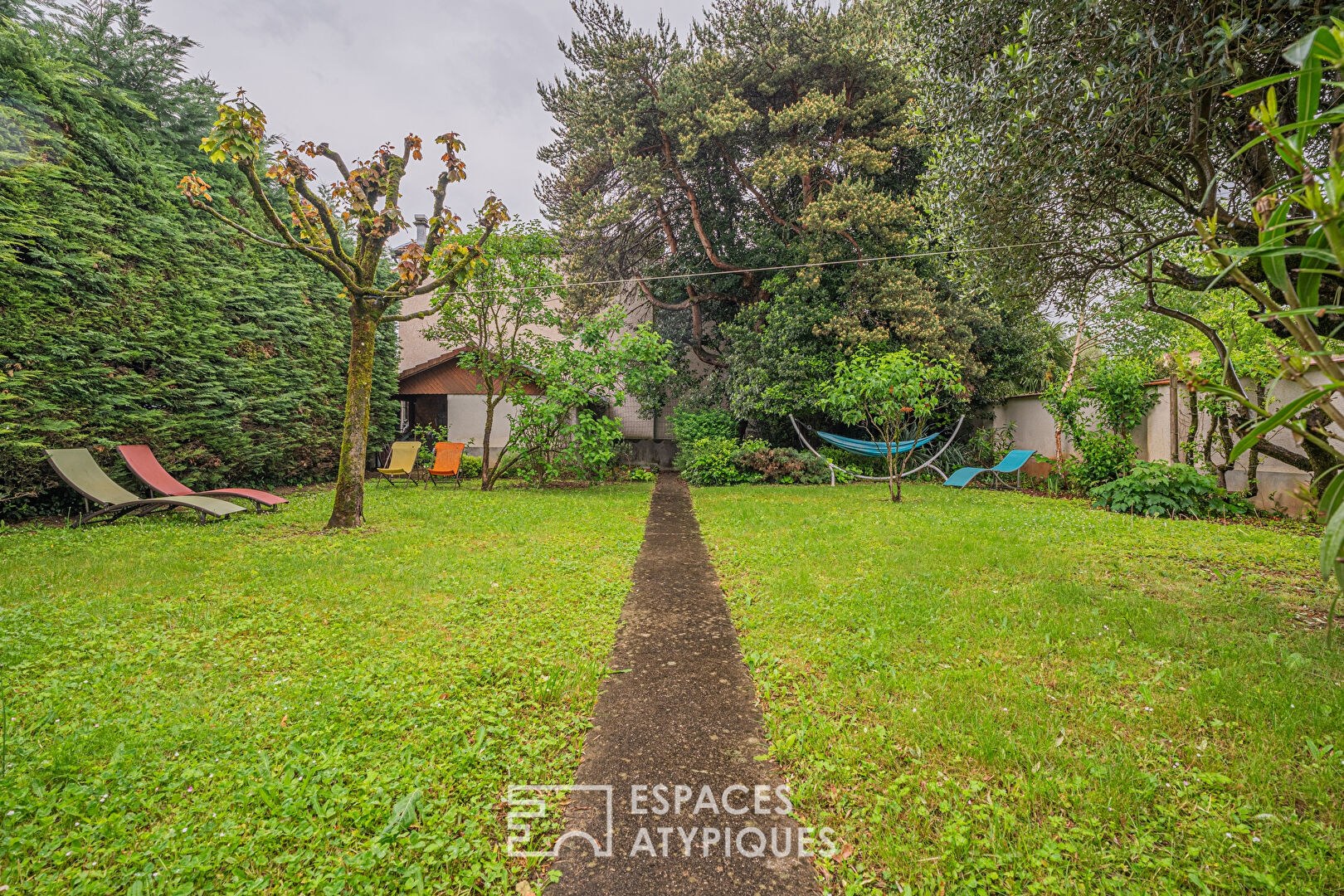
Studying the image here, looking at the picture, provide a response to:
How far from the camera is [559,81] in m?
12.9

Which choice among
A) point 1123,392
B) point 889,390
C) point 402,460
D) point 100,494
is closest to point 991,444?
point 1123,392

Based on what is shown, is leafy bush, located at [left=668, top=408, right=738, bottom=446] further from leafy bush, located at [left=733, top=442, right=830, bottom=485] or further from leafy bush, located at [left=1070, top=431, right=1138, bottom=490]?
leafy bush, located at [left=1070, top=431, right=1138, bottom=490]

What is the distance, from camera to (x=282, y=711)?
230 centimetres

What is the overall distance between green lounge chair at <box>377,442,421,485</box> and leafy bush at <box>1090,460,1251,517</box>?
11.0 meters

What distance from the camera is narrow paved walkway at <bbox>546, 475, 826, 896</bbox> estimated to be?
158cm

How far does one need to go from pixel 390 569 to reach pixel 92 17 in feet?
29.1

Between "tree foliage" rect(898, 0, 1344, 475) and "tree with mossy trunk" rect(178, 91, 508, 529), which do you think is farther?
"tree with mossy trunk" rect(178, 91, 508, 529)

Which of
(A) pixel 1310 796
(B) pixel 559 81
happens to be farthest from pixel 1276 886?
(B) pixel 559 81

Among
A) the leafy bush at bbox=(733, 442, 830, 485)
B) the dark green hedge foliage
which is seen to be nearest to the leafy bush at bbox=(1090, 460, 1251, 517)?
the leafy bush at bbox=(733, 442, 830, 485)

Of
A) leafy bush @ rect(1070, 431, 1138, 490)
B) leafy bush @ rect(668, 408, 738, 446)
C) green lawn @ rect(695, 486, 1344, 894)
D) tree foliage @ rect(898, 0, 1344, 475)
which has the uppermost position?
tree foliage @ rect(898, 0, 1344, 475)

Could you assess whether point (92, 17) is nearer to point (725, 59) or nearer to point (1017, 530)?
point (725, 59)

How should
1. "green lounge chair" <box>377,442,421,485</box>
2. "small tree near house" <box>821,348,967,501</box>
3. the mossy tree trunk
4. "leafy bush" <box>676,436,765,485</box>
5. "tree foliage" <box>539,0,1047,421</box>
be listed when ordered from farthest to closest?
1. "leafy bush" <box>676,436,765,485</box>
2. "tree foliage" <box>539,0,1047,421</box>
3. "green lounge chair" <box>377,442,421,485</box>
4. "small tree near house" <box>821,348,967,501</box>
5. the mossy tree trunk

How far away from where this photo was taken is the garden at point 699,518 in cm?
165

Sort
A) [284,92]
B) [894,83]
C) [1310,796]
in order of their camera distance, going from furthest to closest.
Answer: [894,83], [284,92], [1310,796]
